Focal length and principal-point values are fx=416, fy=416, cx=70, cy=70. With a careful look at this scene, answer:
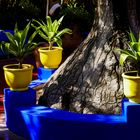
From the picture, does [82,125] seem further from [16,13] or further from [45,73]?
[16,13]

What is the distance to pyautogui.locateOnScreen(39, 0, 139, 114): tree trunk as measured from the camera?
5.30m

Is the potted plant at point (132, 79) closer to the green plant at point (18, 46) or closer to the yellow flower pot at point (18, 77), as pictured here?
the yellow flower pot at point (18, 77)

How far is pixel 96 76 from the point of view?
5461mm

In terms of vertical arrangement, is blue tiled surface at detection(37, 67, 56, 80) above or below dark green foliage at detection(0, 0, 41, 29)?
below

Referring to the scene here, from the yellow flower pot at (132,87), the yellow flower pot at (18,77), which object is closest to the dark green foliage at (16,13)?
the yellow flower pot at (18,77)

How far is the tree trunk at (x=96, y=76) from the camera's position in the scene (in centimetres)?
530

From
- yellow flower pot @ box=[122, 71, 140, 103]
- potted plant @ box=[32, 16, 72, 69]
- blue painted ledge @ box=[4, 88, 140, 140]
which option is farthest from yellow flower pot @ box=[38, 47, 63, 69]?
yellow flower pot @ box=[122, 71, 140, 103]

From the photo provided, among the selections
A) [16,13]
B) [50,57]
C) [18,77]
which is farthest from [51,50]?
[16,13]

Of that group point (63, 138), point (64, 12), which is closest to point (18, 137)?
point (63, 138)

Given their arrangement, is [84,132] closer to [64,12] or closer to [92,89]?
[92,89]

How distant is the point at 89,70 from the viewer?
18.3ft

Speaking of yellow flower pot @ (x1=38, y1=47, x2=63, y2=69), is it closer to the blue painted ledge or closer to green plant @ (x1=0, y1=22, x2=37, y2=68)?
green plant @ (x1=0, y1=22, x2=37, y2=68)

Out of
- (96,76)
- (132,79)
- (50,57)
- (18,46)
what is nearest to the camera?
(132,79)

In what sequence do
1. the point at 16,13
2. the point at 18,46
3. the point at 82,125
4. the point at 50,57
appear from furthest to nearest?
the point at 16,13 → the point at 50,57 → the point at 18,46 → the point at 82,125
